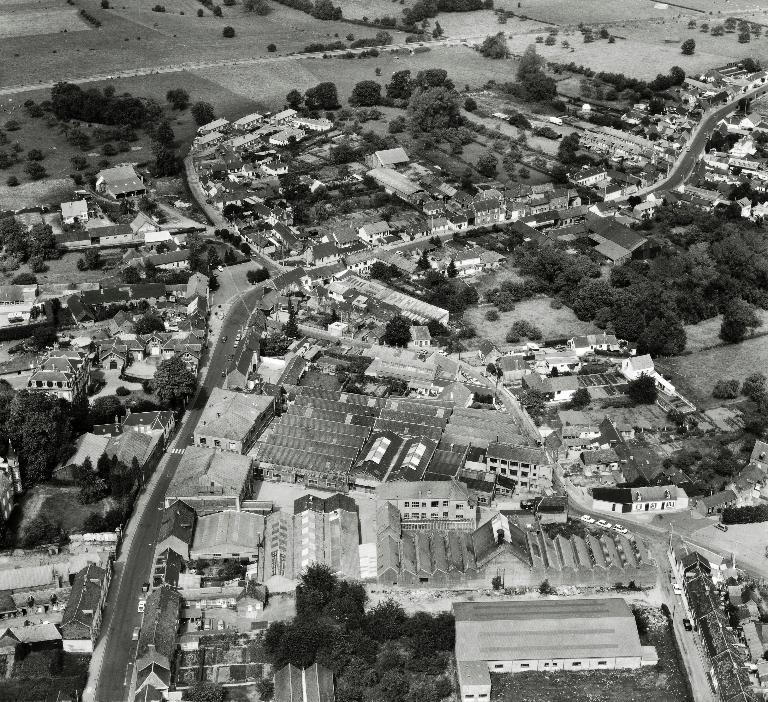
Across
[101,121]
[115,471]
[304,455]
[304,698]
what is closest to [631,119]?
[101,121]

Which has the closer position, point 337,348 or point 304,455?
point 304,455

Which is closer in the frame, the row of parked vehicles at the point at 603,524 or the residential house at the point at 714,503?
the row of parked vehicles at the point at 603,524

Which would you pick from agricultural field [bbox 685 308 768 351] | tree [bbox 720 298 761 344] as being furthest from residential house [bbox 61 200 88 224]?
tree [bbox 720 298 761 344]

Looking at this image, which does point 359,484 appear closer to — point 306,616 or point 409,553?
point 409,553

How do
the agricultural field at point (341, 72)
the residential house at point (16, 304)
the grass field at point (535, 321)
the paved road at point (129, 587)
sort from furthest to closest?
the agricultural field at point (341, 72) → the residential house at point (16, 304) → the grass field at point (535, 321) → the paved road at point (129, 587)

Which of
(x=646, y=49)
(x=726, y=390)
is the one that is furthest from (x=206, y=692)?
(x=646, y=49)

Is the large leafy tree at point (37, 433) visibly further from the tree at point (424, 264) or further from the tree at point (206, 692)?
the tree at point (424, 264)

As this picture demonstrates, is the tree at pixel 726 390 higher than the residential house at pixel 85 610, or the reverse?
the residential house at pixel 85 610

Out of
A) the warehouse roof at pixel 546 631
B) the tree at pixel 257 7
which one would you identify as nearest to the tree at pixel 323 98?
the tree at pixel 257 7
